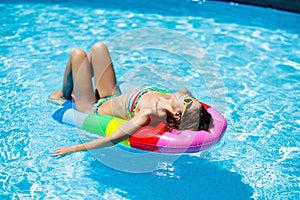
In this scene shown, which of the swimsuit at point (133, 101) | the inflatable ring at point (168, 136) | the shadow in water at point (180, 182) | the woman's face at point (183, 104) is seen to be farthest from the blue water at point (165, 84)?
the woman's face at point (183, 104)

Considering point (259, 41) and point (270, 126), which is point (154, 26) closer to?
point (259, 41)

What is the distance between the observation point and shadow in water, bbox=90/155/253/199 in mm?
3746

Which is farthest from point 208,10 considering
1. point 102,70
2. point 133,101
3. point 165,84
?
point 133,101

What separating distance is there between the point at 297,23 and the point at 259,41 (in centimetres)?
123

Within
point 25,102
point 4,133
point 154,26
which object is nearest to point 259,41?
point 154,26

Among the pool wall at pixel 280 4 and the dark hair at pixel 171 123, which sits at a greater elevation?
the pool wall at pixel 280 4

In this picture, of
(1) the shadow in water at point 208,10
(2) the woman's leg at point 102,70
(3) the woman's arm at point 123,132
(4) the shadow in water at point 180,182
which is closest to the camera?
(3) the woman's arm at point 123,132

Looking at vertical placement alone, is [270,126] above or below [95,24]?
below

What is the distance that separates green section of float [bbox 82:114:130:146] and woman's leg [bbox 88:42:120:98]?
0.41 m

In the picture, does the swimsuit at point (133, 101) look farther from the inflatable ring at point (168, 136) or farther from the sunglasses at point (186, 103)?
the sunglasses at point (186, 103)

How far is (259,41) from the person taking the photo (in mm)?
6781

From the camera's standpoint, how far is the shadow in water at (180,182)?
3746 millimetres

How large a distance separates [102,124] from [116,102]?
33 centimetres

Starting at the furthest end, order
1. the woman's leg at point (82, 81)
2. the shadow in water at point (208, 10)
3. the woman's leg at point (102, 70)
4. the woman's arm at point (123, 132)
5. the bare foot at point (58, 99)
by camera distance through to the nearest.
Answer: the shadow in water at point (208, 10) → the bare foot at point (58, 99) → the woman's leg at point (102, 70) → the woman's leg at point (82, 81) → the woman's arm at point (123, 132)
